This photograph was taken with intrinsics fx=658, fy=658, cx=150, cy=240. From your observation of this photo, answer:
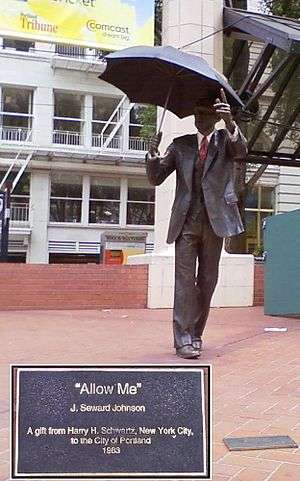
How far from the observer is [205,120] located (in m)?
5.85

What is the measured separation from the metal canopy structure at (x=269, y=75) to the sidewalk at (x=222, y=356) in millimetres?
3213

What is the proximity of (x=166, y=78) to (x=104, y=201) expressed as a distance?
24687 millimetres

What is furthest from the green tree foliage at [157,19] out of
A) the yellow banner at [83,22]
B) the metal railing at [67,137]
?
the metal railing at [67,137]

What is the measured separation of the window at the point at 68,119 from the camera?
Result: 2969cm

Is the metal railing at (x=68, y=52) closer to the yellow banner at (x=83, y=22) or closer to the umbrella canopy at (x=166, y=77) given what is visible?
the yellow banner at (x=83, y=22)

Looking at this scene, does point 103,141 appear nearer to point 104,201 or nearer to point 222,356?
point 104,201

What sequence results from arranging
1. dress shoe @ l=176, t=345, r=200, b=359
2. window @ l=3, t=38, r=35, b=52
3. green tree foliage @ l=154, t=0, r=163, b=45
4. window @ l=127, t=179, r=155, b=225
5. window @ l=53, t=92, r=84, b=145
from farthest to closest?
window @ l=127, t=179, r=155, b=225
window @ l=53, t=92, r=84, b=145
window @ l=3, t=38, r=35, b=52
green tree foliage @ l=154, t=0, r=163, b=45
dress shoe @ l=176, t=345, r=200, b=359

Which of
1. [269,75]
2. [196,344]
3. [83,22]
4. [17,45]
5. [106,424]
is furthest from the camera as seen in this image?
[17,45]

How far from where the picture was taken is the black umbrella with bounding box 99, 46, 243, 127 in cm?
529

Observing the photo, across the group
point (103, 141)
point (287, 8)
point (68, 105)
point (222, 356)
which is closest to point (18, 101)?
point (68, 105)

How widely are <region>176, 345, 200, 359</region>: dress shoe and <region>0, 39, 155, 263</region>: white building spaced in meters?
22.9

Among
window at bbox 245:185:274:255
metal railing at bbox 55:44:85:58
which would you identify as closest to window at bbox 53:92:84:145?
metal railing at bbox 55:44:85:58

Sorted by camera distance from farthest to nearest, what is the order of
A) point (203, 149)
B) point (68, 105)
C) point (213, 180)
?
point (68, 105), point (203, 149), point (213, 180)

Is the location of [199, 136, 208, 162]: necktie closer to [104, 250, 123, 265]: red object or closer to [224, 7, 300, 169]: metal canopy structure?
[224, 7, 300, 169]: metal canopy structure
